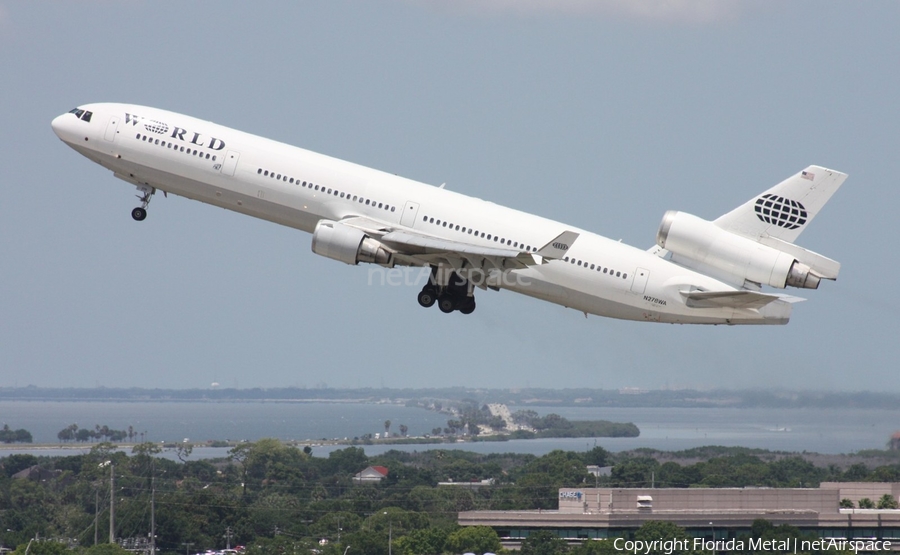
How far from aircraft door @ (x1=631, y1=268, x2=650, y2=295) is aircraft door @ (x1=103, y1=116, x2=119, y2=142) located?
25.2m

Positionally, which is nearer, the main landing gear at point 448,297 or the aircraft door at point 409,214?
the aircraft door at point 409,214

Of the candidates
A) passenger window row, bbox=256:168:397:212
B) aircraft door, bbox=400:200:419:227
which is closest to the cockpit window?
passenger window row, bbox=256:168:397:212

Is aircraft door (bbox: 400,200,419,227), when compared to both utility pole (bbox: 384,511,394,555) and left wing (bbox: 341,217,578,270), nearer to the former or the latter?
left wing (bbox: 341,217,578,270)

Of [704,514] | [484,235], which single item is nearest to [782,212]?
[484,235]

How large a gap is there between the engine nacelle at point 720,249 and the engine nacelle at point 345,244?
42.9 feet

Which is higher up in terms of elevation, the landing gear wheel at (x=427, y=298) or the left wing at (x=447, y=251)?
the left wing at (x=447, y=251)

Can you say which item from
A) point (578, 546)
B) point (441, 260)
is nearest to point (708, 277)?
point (441, 260)

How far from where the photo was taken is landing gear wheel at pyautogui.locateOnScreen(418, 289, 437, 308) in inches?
2133

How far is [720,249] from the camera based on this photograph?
52.0 meters

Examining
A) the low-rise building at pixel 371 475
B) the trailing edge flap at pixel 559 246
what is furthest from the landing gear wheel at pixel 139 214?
the low-rise building at pixel 371 475

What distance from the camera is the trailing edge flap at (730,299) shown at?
1969 inches

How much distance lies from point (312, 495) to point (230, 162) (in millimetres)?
98920

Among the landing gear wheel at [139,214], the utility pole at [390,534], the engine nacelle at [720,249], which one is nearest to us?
the engine nacelle at [720,249]

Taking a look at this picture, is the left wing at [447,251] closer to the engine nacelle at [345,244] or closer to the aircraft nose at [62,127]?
the engine nacelle at [345,244]
